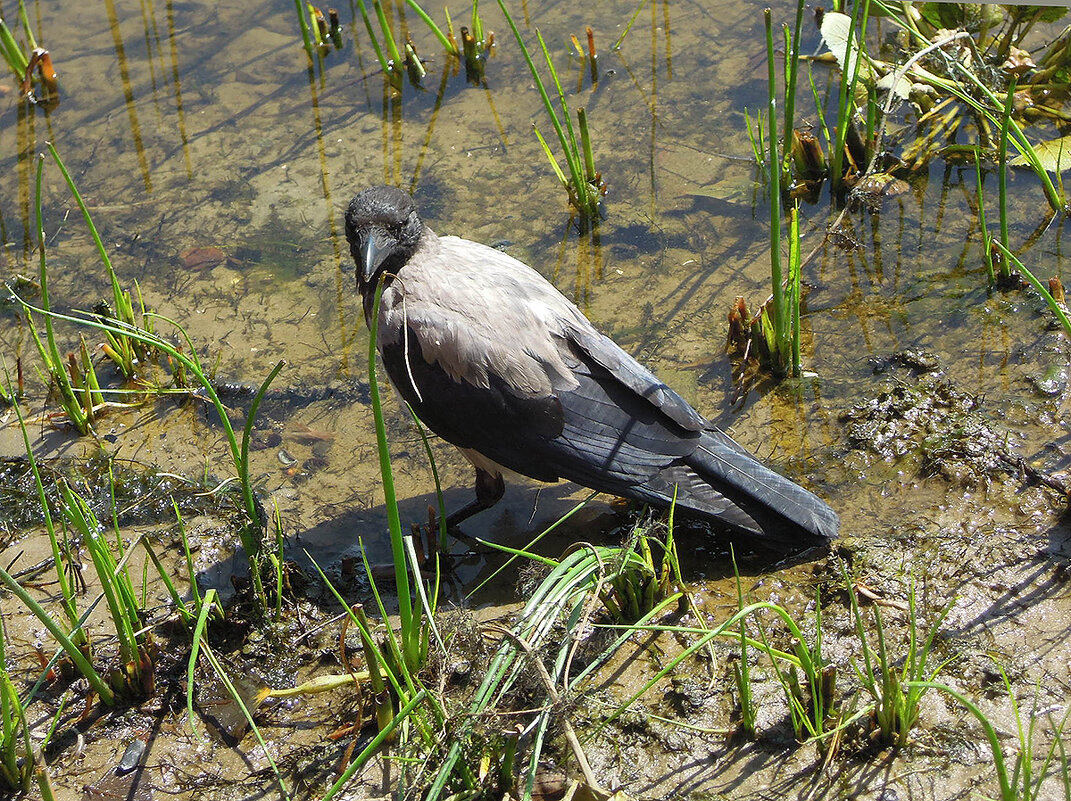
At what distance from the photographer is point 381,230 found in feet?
13.5

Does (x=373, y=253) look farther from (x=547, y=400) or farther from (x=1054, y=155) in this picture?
(x=1054, y=155)

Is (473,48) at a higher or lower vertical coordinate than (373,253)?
higher

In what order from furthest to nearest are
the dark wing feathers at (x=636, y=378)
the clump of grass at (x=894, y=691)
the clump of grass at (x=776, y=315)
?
the clump of grass at (x=776, y=315), the dark wing feathers at (x=636, y=378), the clump of grass at (x=894, y=691)

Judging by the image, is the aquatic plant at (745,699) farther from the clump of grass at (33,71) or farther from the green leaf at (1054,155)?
the clump of grass at (33,71)

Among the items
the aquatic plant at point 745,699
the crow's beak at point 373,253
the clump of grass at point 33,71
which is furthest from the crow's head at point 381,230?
the clump of grass at point 33,71

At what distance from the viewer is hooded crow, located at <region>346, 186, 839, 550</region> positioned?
3645mm

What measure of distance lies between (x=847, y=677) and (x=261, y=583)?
190cm

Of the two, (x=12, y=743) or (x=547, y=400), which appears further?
(x=547, y=400)

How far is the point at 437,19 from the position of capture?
22.0 ft

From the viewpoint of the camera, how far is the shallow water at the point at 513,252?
384cm

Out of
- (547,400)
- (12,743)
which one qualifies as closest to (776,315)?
(547,400)

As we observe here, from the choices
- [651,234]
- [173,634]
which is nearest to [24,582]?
[173,634]

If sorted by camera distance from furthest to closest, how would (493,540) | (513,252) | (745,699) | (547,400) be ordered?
(513,252), (493,540), (547,400), (745,699)

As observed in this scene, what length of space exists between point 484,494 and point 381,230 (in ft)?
3.87
